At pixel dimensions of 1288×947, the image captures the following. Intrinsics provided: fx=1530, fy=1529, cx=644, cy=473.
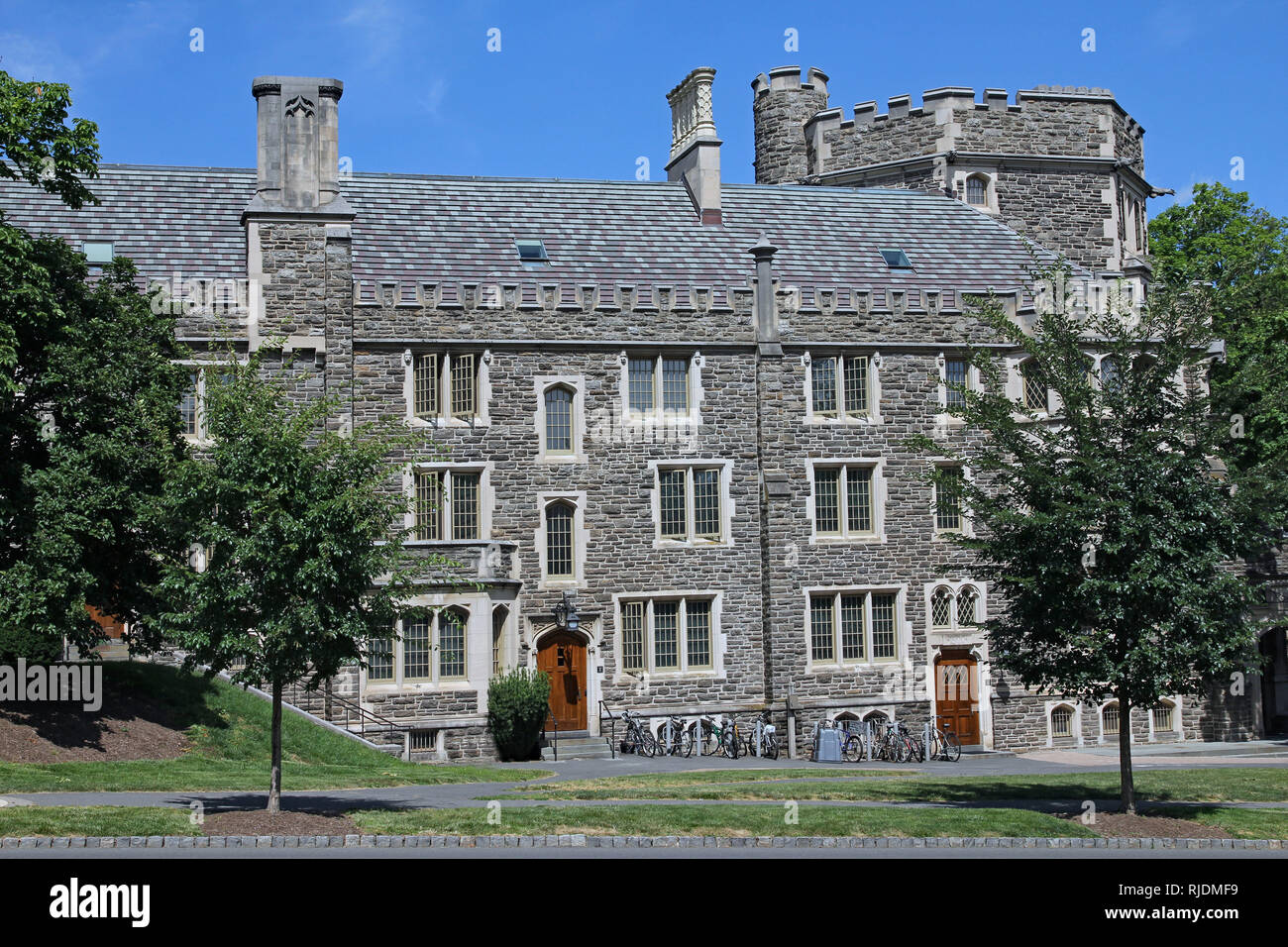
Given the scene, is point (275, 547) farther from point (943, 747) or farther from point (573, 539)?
point (943, 747)

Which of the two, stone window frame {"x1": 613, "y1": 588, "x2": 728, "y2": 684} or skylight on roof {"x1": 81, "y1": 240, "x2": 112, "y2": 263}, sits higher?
skylight on roof {"x1": 81, "y1": 240, "x2": 112, "y2": 263}

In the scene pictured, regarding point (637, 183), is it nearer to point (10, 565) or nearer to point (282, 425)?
point (10, 565)

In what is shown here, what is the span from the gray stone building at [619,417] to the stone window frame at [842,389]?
0.24ft

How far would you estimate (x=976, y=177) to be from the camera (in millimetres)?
44125

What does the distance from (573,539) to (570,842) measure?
1757 centimetres

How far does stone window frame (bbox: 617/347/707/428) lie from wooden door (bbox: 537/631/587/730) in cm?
535

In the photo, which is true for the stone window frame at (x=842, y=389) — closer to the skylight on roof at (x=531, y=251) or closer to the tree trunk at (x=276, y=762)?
the skylight on roof at (x=531, y=251)

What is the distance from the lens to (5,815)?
18109mm

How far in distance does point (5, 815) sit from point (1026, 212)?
33.8 metres


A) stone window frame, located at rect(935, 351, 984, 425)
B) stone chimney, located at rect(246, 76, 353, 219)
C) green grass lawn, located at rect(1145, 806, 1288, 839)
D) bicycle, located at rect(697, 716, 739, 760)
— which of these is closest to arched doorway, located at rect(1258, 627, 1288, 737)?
stone window frame, located at rect(935, 351, 984, 425)

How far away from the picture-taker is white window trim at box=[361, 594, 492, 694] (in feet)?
109

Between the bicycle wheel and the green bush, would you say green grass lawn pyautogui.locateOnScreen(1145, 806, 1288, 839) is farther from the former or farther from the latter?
the green bush

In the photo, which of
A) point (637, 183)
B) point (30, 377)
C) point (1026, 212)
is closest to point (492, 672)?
point (30, 377)
